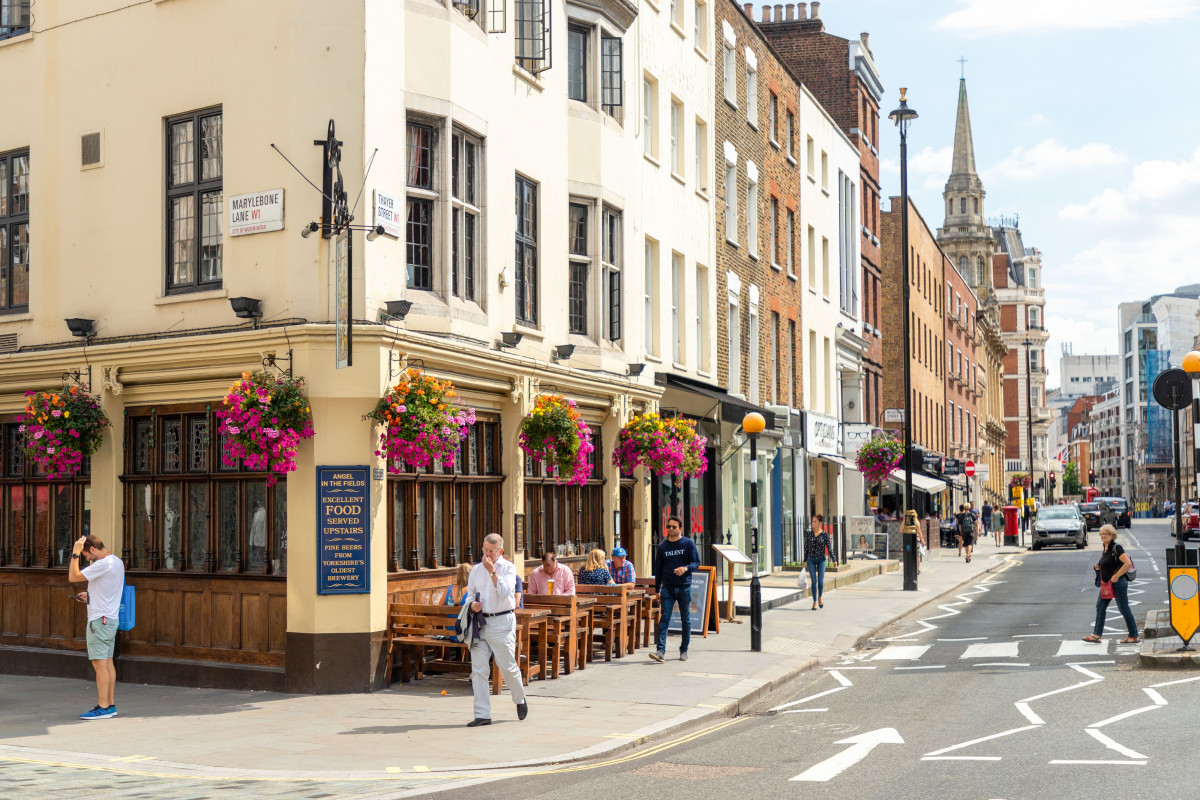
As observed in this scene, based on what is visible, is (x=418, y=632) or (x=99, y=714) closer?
(x=99, y=714)

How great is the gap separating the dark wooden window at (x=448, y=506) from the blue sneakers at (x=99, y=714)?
3.40 metres

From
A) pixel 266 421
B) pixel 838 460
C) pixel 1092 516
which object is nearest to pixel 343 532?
pixel 266 421

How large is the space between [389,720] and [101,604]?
3.43 m

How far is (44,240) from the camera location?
672 inches

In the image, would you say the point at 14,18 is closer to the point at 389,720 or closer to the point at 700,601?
the point at 389,720

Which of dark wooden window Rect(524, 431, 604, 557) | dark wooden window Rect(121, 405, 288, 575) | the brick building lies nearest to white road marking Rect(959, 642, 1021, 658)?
dark wooden window Rect(524, 431, 604, 557)

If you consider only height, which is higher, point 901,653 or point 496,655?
point 496,655

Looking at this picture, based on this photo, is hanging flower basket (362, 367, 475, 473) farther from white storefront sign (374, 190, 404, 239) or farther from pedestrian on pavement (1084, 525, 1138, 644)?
pedestrian on pavement (1084, 525, 1138, 644)

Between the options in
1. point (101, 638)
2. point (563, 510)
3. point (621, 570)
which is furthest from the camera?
point (563, 510)

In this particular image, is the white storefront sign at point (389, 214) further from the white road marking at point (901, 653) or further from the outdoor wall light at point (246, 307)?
the white road marking at point (901, 653)

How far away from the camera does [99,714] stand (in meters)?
13.0

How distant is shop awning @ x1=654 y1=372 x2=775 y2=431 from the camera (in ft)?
76.9

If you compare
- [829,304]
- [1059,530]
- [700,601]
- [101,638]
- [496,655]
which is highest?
[829,304]

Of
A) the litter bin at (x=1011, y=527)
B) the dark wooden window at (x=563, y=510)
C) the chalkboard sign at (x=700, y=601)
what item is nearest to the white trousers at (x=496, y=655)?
the dark wooden window at (x=563, y=510)
